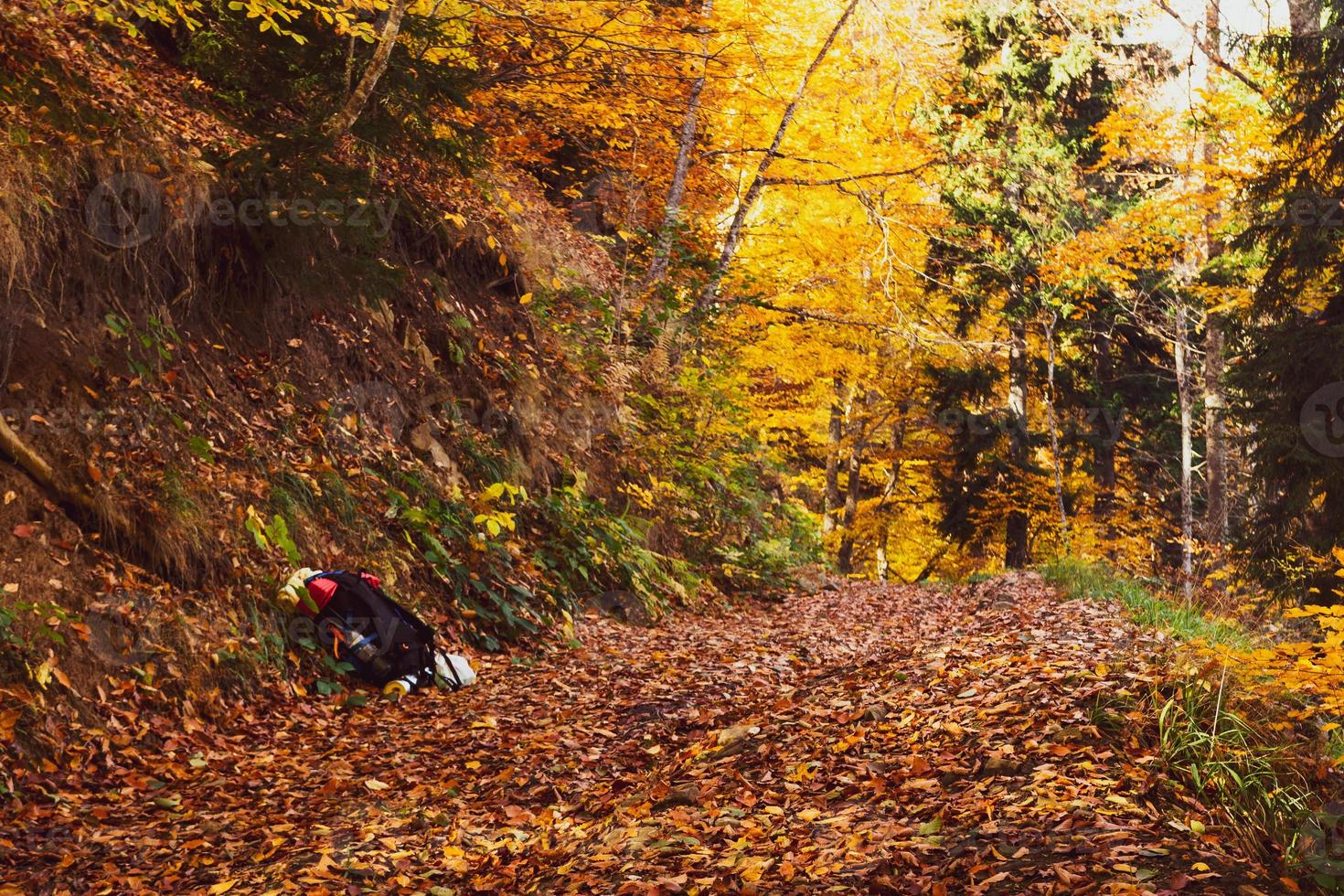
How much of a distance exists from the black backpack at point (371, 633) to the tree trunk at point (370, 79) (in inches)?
133

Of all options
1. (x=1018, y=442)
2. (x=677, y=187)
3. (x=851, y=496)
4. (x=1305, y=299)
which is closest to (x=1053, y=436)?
(x=1018, y=442)

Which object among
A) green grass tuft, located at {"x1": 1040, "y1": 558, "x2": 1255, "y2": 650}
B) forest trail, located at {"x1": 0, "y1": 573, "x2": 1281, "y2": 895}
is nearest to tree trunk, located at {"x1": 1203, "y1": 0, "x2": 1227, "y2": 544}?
green grass tuft, located at {"x1": 1040, "y1": 558, "x2": 1255, "y2": 650}

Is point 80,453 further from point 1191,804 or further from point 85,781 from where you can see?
point 1191,804

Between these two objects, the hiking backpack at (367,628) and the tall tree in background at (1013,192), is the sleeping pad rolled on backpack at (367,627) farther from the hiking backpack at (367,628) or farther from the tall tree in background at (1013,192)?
the tall tree in background at (1013,192)

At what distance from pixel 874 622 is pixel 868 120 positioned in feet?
29.8

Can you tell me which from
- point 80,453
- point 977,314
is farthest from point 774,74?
point 80,453

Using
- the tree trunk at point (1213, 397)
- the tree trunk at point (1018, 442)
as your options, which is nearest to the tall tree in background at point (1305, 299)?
the tree trunk at point (1213, 397)

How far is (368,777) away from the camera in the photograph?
5.56 meters

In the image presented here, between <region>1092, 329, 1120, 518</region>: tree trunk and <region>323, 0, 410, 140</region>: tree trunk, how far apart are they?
16.3 m

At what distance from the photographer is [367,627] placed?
7.07 meters

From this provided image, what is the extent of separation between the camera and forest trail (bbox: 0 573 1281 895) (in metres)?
3.70

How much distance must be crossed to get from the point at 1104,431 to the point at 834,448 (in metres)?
5.47

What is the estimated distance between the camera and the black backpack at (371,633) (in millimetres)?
6980

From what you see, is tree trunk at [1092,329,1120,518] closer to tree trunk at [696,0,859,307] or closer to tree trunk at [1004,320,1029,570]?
tree trunk at [1004,320,1029,570]
